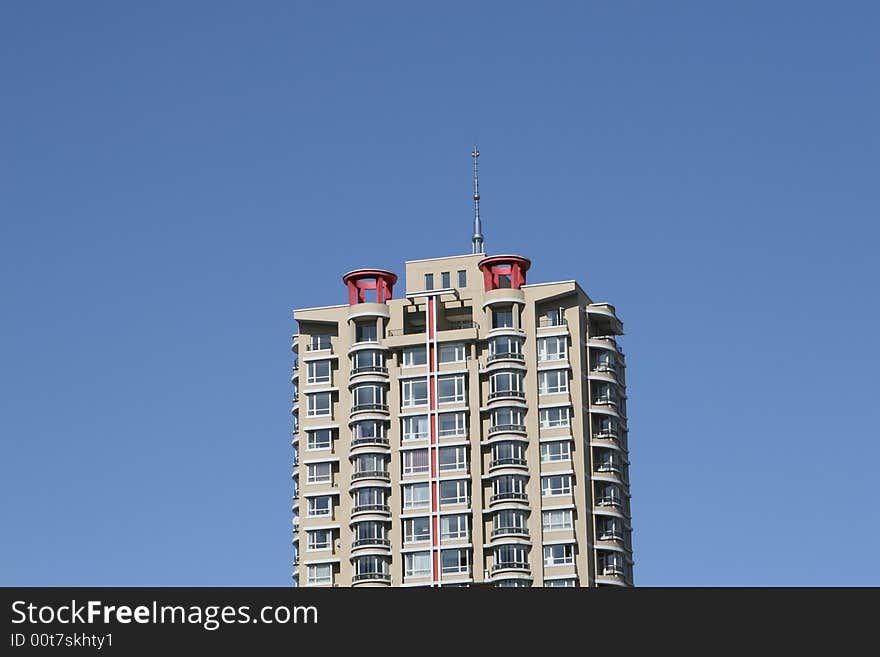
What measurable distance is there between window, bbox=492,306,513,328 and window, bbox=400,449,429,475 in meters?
11.7

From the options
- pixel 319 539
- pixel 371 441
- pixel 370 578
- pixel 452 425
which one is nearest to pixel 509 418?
pixel 452 425

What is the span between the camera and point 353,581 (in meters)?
138

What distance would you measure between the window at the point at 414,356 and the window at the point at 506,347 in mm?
5808

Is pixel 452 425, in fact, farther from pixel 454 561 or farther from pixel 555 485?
pixel 454 561

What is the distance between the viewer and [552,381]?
140 m

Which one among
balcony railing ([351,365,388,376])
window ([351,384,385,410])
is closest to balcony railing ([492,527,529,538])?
window ([351,384,385,410])

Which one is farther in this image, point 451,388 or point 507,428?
point 451,388

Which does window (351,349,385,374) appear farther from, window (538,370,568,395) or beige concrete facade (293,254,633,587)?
window (538,370,568,395)

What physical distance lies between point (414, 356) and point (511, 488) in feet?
45.8

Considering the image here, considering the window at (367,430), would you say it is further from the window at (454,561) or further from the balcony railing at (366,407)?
the window at (454,561)

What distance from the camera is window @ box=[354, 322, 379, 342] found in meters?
145

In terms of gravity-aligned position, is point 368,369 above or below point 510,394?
above
